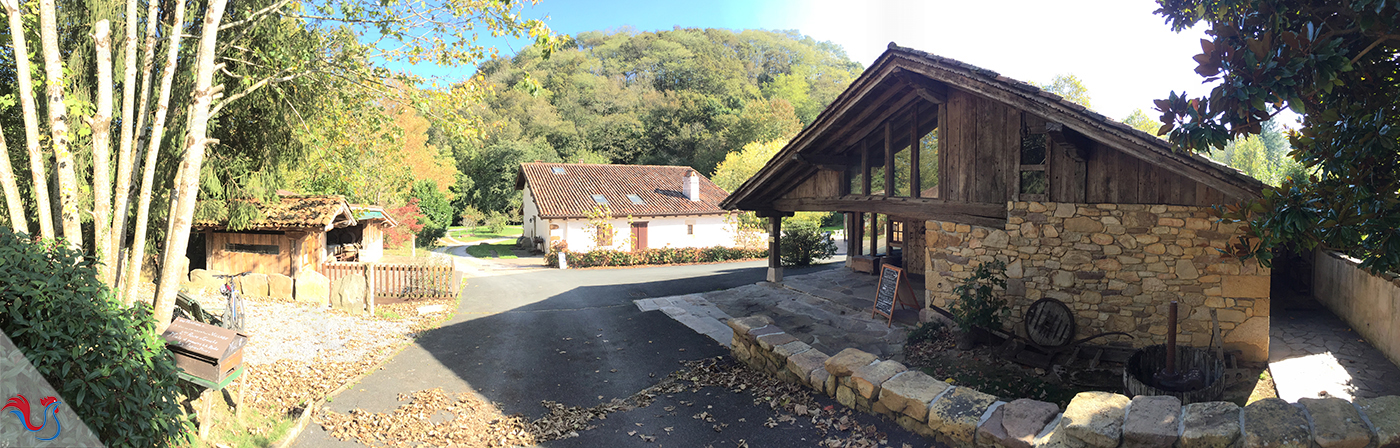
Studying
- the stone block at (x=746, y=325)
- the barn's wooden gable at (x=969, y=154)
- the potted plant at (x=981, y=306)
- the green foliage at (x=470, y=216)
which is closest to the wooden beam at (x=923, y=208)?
the barn's wooden gable at (x=969, y=154)

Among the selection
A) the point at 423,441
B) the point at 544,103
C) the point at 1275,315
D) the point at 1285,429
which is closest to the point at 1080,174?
the point at 1285,429

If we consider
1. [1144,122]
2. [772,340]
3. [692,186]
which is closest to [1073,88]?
[1144,122]

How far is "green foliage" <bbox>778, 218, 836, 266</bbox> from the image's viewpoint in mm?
20766

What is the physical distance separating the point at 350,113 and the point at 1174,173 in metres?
11.6

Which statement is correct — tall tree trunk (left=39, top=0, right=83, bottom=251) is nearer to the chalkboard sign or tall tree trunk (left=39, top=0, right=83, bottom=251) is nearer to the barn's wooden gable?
the barn's wooden gable

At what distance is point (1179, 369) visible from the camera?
6219 millimetres

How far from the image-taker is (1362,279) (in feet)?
28.0

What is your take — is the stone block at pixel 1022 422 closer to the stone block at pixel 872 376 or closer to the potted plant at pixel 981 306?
the stone block at pixel 872 376

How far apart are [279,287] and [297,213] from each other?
197cm

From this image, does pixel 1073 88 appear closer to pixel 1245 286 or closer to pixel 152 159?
pixel 1245 286

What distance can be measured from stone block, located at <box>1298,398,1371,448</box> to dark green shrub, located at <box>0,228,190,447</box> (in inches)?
276

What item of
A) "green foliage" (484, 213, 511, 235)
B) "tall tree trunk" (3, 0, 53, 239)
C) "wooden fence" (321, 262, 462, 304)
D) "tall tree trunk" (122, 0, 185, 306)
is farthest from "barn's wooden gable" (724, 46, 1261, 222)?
"green foliage" (484, 213, 511, 235)

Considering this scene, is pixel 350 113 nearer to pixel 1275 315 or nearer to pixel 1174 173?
pixel 1174 173

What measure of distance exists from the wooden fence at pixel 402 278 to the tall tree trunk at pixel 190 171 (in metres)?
7.74
